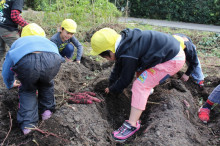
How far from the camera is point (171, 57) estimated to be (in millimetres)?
2574

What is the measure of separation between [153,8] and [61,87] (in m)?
14.2

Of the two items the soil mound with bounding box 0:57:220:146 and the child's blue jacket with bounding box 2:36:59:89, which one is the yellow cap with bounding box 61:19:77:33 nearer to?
the soil mound with bounding box 0:57:220:146

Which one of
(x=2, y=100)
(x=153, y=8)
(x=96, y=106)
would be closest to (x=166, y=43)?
(x=96, y=106)

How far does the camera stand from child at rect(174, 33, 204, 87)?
331cm

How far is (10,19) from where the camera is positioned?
4.16 meters

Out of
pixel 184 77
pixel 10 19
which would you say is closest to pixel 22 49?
pixel 10 19

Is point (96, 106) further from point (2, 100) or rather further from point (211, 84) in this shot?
point (211, 84)

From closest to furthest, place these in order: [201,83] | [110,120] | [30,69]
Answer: [30,69] < [110,120] < [201,83]

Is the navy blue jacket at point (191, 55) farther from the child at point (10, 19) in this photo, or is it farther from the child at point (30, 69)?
the child at point (10, 19)

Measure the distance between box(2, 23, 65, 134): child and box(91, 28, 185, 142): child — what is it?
57cm

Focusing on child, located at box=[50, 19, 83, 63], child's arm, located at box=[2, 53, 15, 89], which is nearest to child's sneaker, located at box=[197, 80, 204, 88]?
child, located at box=[50, 19, 83, 63]

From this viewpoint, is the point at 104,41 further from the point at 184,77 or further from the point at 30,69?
the point at 184,77

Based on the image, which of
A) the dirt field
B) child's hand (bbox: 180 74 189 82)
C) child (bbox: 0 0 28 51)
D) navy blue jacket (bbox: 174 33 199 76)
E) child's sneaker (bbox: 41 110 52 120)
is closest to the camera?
the dirt field

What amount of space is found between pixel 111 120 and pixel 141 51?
114cm
